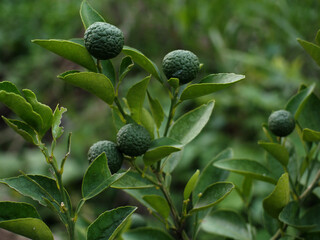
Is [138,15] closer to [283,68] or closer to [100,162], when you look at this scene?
[283,68]

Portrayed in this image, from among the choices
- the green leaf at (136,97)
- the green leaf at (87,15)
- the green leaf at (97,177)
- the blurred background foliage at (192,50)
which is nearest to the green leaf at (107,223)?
the green leaf at (97,177)

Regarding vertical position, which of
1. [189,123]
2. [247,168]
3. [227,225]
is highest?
[189,123]

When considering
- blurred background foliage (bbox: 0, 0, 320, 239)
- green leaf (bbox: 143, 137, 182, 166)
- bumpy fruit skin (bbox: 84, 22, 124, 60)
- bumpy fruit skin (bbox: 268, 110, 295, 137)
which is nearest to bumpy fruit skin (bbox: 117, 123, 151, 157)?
green leaf (bbox: 143, 137, 182, 166)

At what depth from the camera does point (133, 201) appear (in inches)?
97.1

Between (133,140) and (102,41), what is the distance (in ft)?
0.50

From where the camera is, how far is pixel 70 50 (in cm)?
58

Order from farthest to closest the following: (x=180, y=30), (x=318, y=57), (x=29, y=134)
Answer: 1. (x=180, y=30)
2. (x=318, y=57)
3. (x=29, y=134)

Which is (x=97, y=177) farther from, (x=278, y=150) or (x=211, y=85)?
(x=278, y=150)

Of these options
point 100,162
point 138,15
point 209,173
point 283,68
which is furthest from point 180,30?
point 100,162

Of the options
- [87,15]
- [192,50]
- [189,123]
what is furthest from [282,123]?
[192,50]

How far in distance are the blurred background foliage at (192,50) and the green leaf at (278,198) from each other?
4.26 ft

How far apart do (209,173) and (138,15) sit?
311 centimetres

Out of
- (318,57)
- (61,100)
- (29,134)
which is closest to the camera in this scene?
(29,134)

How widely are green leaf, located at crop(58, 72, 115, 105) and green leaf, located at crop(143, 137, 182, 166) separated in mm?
101
